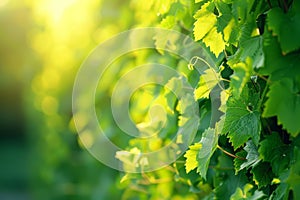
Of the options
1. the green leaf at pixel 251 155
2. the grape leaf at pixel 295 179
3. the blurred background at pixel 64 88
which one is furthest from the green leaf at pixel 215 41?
the blurred background at pixel 64 88

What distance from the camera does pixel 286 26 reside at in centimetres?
143

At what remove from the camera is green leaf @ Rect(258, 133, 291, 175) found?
160 centimetres

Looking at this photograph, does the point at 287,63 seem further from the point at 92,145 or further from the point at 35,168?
the point at 35,168

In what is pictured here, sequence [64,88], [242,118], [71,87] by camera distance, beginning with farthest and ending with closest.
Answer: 1. [64,88]
2. [71,87]
3. [242,118]

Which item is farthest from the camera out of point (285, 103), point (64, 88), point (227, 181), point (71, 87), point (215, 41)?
point (64, 88)

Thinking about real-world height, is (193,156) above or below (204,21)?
below

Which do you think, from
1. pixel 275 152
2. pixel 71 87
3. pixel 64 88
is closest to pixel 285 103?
pixel 275 152

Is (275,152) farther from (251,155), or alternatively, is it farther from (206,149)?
(206,149)

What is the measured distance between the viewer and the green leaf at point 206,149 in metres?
1.74

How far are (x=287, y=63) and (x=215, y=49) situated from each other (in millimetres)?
312

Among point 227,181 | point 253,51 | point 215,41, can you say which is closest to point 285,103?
point 253,51

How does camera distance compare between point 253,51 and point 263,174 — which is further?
point 263,174

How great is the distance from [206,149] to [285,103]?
0.41 metres

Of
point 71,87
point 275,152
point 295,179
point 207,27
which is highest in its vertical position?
point 71,87
